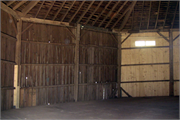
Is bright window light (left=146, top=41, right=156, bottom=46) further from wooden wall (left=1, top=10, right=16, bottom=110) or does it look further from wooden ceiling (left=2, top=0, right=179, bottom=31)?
wooden wall (left=1, top=10, right=16, bottom=110)

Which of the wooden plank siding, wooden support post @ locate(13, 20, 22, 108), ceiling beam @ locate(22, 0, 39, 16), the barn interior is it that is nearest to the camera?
the barn interior

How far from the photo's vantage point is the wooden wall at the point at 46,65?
1165 centimetres

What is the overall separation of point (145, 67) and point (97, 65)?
Answer: 409 centimetres

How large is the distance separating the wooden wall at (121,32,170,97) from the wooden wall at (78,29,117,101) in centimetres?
108

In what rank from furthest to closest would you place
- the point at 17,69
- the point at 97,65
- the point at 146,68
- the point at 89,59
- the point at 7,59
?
the point at 146,68
the point at 97,65
the point at 89,59
the point at 17,69
the point at 7,59

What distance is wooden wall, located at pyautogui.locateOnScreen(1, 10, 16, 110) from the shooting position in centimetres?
964

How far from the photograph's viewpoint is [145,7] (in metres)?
14.4

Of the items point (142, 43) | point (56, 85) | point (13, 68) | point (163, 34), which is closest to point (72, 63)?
point (56, 85)

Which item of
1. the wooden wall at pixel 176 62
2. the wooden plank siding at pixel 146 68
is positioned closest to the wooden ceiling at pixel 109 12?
the wooden plank siding at pixel 146 68

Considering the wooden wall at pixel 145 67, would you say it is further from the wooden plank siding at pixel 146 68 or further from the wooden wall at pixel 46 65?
the wooden wall at pixel 46 65

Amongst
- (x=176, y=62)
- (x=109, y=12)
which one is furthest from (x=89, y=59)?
(x=176, y=62)

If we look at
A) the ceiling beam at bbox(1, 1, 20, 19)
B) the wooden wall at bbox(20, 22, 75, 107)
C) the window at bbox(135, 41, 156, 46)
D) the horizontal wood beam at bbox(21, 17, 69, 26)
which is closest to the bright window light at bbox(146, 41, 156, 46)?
the window at bbox(135, 41, 156, 46)

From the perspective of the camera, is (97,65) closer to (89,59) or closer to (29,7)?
(89,59)

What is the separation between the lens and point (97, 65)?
48.6 ft
